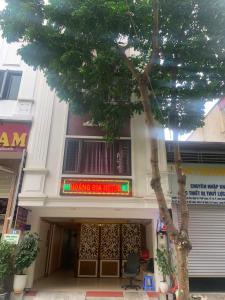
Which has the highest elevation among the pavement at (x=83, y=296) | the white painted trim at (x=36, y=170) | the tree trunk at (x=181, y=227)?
the white painted trim at (x=36, y=170)

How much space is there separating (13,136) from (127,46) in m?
4.33

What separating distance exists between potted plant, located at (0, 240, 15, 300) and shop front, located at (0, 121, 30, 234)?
675mm

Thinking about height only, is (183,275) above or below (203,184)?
below

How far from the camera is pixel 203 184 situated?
827 cm

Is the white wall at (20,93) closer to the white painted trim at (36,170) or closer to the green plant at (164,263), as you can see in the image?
the white painted trim at (36,170)

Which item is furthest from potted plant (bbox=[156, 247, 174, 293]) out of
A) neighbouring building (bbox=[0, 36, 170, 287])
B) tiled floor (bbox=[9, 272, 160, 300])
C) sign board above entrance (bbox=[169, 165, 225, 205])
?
sign board above entrance (bbox=[169, 165, 225, 205])

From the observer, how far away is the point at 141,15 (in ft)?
18.0

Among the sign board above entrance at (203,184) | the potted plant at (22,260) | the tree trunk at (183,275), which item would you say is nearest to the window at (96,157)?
the sign board above entrance at (203,184)

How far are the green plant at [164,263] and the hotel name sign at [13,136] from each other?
493 cm

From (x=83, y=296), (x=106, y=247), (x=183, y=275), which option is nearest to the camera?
(x=183, y=275)

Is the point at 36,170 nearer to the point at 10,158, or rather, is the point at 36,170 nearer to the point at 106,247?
the point at 10,158

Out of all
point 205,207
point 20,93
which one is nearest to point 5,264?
point 20,93

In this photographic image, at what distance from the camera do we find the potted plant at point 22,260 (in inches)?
265

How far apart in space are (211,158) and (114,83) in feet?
13.3
